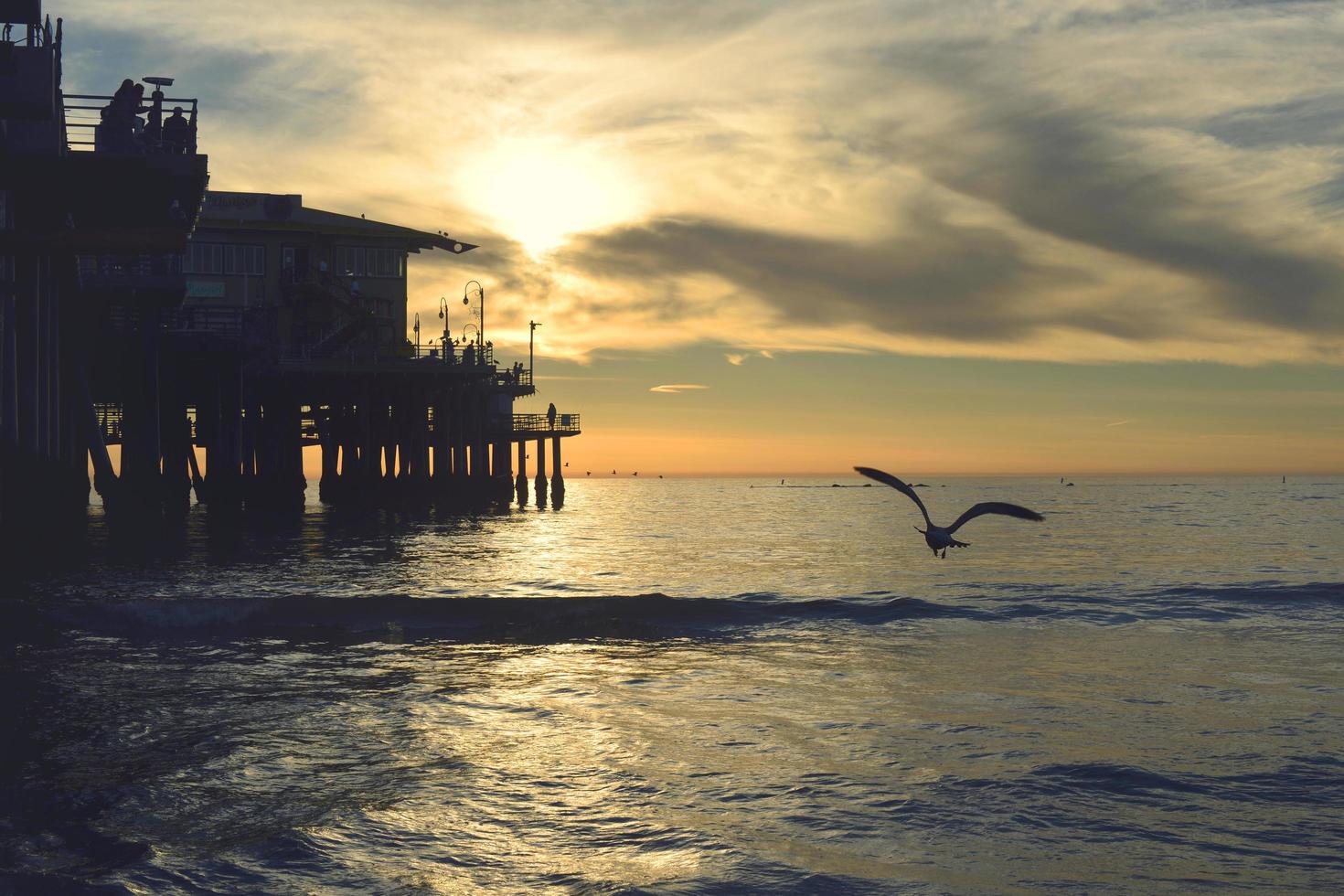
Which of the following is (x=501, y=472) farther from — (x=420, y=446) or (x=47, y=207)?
(x=47, y=207)

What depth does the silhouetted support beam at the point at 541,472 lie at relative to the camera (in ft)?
281

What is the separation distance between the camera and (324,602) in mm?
23047

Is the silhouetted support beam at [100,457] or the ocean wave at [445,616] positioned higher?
the silhouetted support beam at [100,457]

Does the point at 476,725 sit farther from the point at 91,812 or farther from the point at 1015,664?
the point at 1015,664

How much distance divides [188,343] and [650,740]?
3483 centimetres

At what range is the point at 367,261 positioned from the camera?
62938mm

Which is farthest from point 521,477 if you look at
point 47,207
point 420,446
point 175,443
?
point 47,207

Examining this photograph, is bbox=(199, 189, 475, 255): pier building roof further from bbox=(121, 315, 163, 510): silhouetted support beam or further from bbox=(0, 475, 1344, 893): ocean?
bbox=(0, 475, 1344, 893): ocean

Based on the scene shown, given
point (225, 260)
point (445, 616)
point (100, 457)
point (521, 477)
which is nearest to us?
point (445, 616)

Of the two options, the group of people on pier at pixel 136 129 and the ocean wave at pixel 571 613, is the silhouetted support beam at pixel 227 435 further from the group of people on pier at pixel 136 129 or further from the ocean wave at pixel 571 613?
the ocean wave at pixel 571 613

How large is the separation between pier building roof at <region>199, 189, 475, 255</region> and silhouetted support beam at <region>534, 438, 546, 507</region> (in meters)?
24.9

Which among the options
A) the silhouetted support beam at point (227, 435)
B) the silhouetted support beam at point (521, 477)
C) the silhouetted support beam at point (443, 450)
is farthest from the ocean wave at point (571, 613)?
the silhouetted support beam at point (521, 477)

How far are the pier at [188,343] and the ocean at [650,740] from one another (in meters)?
7.05

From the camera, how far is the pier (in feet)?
86.7
